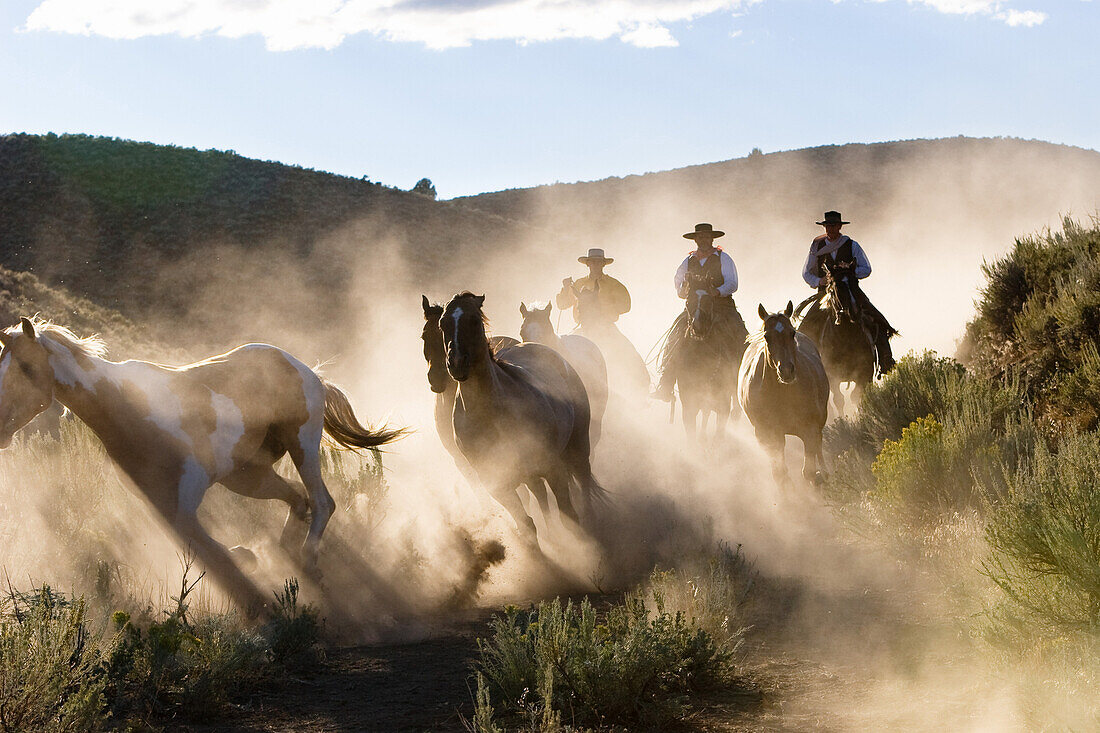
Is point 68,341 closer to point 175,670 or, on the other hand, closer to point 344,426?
point 344,426

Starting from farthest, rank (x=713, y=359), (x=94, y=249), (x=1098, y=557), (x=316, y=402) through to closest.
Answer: (x=94, y=249) < (x=713, y=359) < (x=316, y=402) < (x=1098, y=557)

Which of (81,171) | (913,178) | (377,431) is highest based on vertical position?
(913,178)

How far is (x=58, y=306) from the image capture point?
32000mm

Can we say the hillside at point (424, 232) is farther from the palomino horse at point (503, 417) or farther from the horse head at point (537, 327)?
the palomino horse at point (503, 417)

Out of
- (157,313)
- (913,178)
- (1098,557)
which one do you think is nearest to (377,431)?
(1098,557)

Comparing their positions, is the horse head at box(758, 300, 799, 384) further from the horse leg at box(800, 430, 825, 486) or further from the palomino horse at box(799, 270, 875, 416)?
the palomino horse at box(799, 270, 875, 416)

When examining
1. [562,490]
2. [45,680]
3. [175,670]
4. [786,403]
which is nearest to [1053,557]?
[175,670]

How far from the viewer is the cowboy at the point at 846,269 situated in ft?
48.5

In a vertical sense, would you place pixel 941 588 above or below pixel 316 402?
below

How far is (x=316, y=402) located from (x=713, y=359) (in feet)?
23.1

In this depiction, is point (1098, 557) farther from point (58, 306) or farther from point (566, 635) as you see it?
point (58, 306)

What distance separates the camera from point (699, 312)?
47.3 ft

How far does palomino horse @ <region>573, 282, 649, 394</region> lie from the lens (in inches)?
610

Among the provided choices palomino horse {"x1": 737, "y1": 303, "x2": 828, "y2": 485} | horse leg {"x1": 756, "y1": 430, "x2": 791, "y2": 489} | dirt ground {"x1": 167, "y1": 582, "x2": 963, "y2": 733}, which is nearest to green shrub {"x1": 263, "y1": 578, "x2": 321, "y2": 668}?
dirt ground {"x1": 167, "y1": 582, "x2": 963, "y2": 733}
